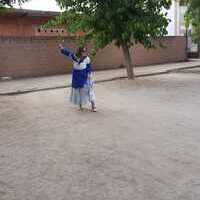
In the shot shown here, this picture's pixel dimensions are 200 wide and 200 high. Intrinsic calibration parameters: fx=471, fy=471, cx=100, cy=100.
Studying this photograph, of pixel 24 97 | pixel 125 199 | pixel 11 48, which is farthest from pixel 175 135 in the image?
pixel 11 48

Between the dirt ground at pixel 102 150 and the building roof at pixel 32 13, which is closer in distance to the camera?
the dirt ground at pixel 102 150

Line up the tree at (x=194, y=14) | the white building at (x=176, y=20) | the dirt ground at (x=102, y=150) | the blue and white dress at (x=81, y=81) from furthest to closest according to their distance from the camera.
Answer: the white building at (x=176, y=20), the tree at (x=194, y=14), the blue and white dress at (x=81, y=81), the dirt ground at (x=102, y=150)

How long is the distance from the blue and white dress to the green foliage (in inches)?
A: 272

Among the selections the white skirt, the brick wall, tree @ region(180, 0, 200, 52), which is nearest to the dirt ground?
the white skirt

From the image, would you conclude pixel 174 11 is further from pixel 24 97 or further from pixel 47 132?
pixel 47 132

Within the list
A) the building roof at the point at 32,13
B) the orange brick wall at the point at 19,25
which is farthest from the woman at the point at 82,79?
the orange brick wall at the point at 19,25

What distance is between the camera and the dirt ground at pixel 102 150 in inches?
215

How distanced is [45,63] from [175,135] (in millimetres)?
15702

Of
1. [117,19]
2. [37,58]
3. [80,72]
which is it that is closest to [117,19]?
[117,19]

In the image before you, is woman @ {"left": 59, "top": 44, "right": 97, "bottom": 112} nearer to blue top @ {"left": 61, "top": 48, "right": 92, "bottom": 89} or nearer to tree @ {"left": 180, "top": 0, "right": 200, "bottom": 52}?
blue top @ {"left": 61, "top": 48, "right": 92, "bottom": 89}

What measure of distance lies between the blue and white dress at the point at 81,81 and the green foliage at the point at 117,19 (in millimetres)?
6909

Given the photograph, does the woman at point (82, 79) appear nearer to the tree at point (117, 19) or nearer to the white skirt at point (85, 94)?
the white skirt at point (85, 94)

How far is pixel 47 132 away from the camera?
8953mm

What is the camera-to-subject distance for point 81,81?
11.5 metres
